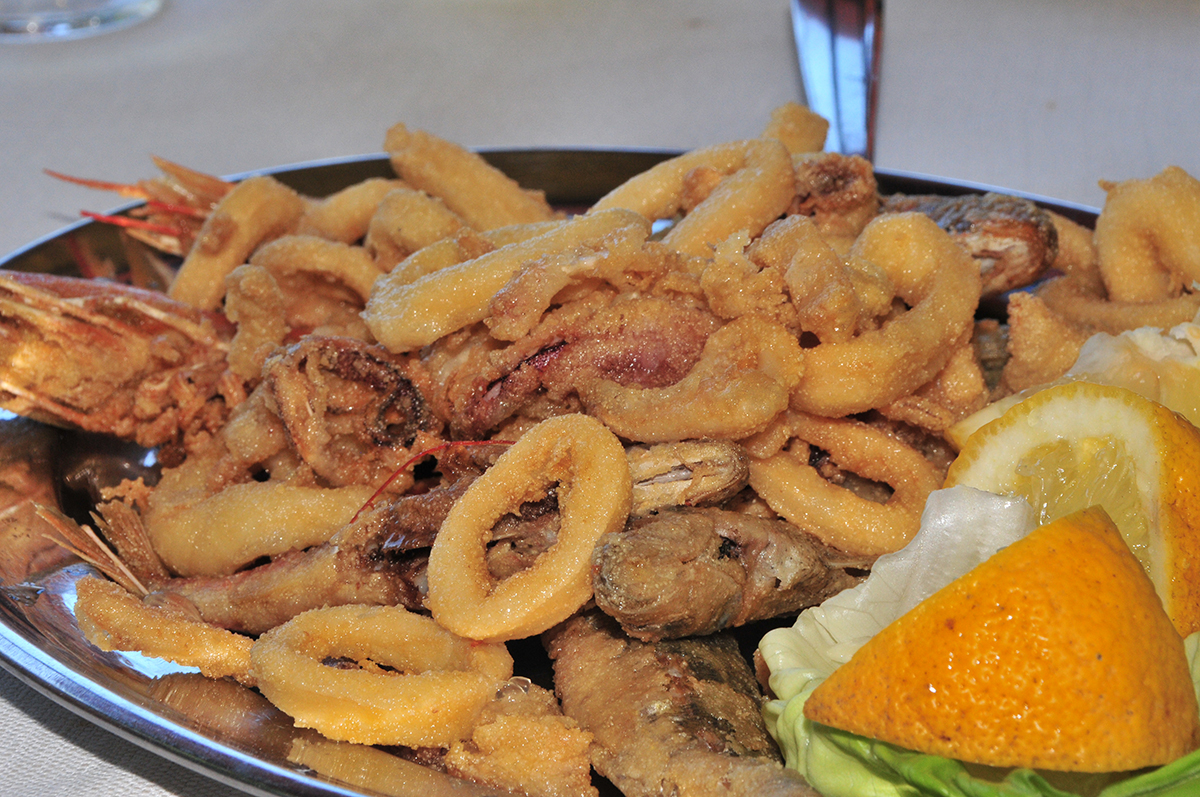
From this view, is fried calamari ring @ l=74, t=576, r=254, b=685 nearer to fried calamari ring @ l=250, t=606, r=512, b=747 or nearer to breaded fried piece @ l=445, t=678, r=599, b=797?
fried calamari ring @ l=250, t=606, r=512, b=747

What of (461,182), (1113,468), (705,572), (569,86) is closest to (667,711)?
(705,572)

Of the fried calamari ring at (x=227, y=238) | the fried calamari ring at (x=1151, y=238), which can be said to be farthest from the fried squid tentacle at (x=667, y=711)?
the fried calamari ring at (x=227, y=238)

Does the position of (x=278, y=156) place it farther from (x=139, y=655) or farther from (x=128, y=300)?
(x=139, y=655)

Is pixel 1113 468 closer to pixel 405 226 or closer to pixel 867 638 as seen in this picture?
pixel 867 638

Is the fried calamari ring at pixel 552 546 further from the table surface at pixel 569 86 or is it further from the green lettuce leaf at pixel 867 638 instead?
the table surface at pixel 569 86

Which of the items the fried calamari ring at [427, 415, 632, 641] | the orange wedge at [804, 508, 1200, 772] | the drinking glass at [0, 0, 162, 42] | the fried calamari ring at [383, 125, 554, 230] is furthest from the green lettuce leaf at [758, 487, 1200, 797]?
the drinking glass at [0, 0, 162, 42]

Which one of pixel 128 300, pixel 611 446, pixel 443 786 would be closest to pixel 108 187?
pixel 128 300
